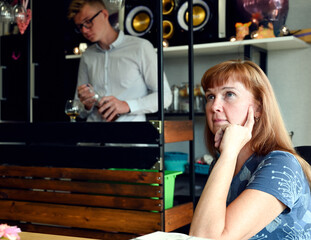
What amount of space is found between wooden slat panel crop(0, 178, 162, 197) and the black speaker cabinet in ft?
5.21

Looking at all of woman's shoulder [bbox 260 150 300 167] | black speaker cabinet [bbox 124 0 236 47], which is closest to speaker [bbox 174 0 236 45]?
black speaker cabinet [bbox 124 0 236 47]

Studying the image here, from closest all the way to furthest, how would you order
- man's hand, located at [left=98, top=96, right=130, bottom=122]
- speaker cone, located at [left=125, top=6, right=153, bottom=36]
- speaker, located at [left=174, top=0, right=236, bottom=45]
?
man's hand, located at [left=98, top=96, right=130, bottom=122] < speaker, located at [left=174, top=0, right=236, bottom=45] < speaker cone, located at [left=125, top=6, right=153, bottom=36]

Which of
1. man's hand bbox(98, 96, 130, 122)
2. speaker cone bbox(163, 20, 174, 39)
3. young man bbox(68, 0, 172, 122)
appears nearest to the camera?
man's hand bbox(98, 96, 130, 122)

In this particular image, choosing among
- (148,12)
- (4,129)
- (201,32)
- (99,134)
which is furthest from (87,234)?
(148,12)

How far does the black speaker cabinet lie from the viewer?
11.6ft

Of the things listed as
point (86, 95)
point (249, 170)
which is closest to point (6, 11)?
point (86, 95)

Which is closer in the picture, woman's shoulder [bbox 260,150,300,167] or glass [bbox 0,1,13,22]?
woman's shoulder [bbox 260,150,300,167]

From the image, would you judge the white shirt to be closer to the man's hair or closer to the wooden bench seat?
the man's hair

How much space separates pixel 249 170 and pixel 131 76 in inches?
63.1

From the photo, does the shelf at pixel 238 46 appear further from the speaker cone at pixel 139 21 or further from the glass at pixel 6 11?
the glass at pixel 6 11

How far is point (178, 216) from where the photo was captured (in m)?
2.38

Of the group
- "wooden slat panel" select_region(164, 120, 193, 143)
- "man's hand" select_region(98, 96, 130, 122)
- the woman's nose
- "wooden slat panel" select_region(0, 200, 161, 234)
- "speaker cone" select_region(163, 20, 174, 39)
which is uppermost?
"speaker cone" select_region(163, 20, 174, 39)

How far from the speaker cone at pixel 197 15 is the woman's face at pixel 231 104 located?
89.8 inches

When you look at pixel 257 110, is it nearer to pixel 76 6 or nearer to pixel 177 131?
pixel 177 131
